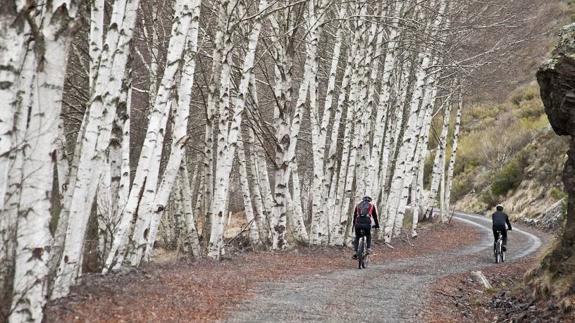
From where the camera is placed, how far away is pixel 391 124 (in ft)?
73.5

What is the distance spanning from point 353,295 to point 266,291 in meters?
1.46

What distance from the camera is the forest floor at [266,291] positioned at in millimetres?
7332

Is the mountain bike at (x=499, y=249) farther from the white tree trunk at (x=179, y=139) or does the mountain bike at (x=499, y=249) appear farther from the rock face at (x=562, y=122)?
the white tree trunk at (x=179, y=139)

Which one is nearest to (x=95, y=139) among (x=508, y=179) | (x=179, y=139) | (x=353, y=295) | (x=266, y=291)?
(x=179, y=139)

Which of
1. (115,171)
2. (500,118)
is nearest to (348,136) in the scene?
(115,171)

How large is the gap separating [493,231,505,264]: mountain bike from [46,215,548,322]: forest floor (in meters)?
1.26

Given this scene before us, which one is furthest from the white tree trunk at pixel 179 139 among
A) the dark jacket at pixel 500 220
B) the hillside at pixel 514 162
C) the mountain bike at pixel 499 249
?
the hillside at pixel 514 162

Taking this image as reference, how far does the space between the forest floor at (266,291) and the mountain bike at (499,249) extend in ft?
4.14

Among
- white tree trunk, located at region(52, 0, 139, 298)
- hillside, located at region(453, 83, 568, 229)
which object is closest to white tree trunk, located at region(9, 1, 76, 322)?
white tree trunk, located at region(52, 0, 139, 298)

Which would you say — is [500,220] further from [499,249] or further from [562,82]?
[562,82]

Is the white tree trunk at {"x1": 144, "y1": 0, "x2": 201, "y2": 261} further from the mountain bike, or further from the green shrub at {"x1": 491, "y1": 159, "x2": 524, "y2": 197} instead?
the green shrub at {"x1": 491, "y1": 159, "x2": 524, "y2": 197}

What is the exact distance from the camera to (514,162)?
120ft

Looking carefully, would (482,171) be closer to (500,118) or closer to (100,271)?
(500,118)

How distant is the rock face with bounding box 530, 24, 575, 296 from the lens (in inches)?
428
